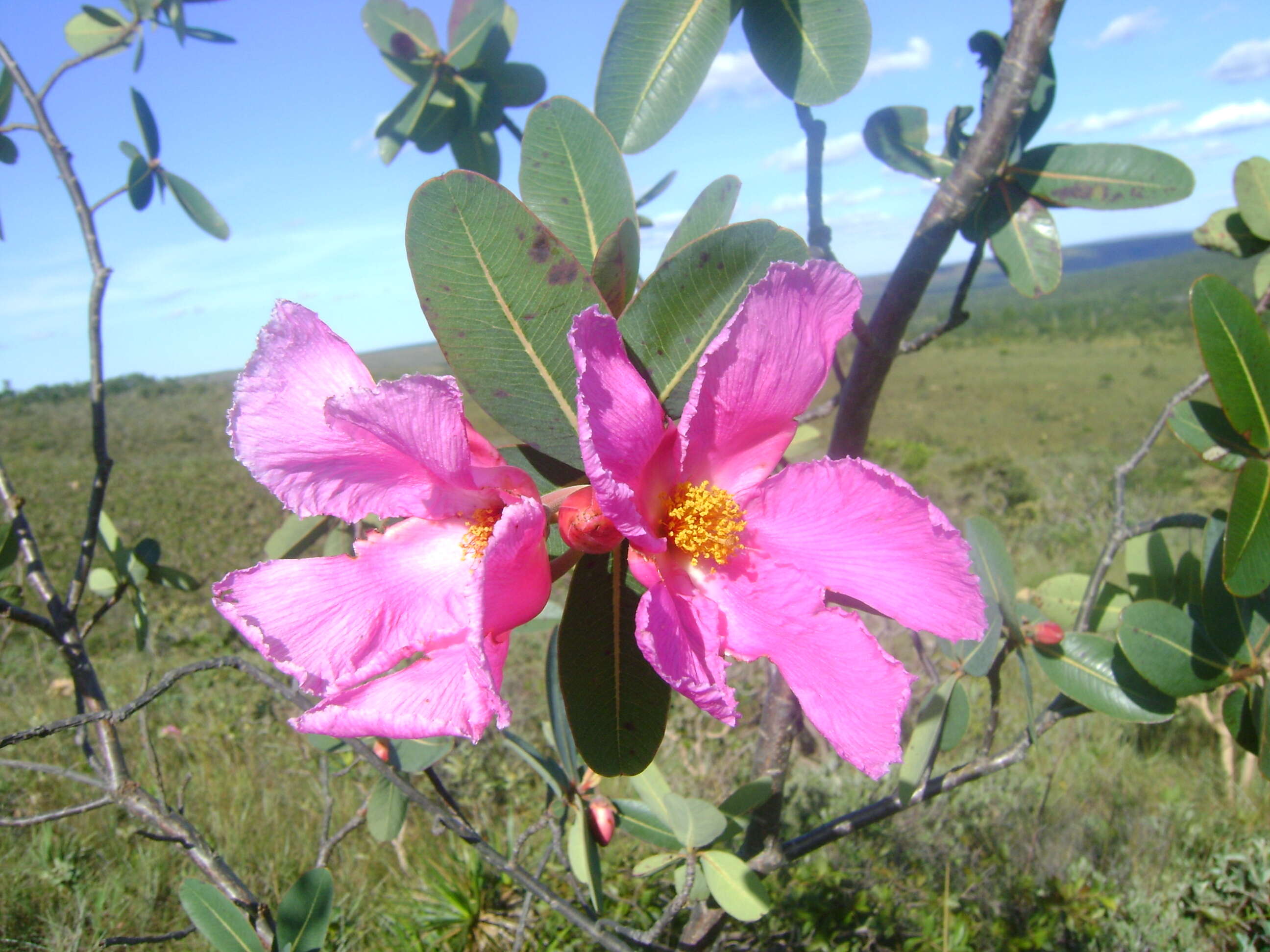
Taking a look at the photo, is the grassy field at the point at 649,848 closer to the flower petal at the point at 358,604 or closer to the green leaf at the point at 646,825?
the flower petal at the point at 358,604

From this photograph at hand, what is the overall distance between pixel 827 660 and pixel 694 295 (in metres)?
0.34

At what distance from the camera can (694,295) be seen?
693 millimetres

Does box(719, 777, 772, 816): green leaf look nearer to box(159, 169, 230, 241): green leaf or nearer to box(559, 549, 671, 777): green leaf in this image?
Result: box(559, 549, 671, 777): green leaf

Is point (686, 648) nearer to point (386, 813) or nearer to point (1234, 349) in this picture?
point (1234, 349)

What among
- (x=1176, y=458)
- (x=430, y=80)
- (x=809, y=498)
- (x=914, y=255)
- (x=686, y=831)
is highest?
(x=430, y=80)

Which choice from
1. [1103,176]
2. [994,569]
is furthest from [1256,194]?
[994,569]

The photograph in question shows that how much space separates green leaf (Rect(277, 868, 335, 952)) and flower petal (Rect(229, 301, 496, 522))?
0.80m

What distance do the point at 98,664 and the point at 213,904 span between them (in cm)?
775

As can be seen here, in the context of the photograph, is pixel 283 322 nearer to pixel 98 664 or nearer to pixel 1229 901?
pixel 1229 901

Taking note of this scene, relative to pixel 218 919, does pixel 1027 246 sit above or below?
above

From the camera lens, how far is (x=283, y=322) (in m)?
0.66

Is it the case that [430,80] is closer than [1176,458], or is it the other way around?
[430,80]

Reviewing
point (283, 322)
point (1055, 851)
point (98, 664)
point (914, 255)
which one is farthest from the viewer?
point (98, 664)

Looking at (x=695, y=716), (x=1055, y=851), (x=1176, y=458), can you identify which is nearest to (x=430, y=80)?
(x=695, y=716)
